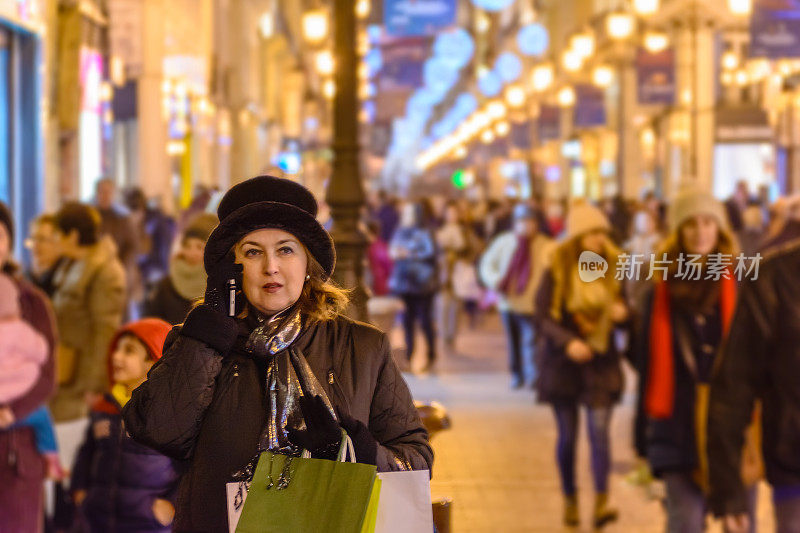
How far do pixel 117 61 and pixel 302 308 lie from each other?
19492mm

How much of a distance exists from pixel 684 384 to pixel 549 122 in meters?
39.6

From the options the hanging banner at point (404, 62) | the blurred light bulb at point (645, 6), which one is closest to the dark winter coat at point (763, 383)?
the blurred light bulb at point (645, 6)

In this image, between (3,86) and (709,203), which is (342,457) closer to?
(709,203)

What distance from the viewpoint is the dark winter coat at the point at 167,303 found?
7.07 metres

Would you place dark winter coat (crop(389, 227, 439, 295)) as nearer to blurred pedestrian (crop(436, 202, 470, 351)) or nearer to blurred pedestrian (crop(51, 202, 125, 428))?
blurred pedestrian (crop(436, 202, 470, 351))

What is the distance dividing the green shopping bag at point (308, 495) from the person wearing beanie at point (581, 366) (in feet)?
18.3

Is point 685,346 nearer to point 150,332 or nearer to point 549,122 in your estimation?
point 150,332

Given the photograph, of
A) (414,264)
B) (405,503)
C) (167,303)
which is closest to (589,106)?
(414,264)

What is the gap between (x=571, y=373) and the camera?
8328 millimetres

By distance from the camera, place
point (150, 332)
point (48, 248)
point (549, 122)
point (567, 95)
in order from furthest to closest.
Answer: point (549, 122)
point (567, 95)
point (48, 248)
point (150, 332)

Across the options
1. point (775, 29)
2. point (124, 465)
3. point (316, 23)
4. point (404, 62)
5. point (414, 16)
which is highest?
point (404, 62)

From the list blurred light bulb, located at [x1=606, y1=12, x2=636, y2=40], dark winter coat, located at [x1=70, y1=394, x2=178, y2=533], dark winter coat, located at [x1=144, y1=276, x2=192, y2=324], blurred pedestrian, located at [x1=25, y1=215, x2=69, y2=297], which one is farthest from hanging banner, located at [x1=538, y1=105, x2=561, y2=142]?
dark winter coat, located at [x1=70, y1=394, x2=178, y2=533]

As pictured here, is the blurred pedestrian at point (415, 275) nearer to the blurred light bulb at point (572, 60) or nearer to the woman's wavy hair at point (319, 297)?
the woman's wavy hair at point (319, 297)

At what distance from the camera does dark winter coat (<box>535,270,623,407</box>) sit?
8.27 meters
